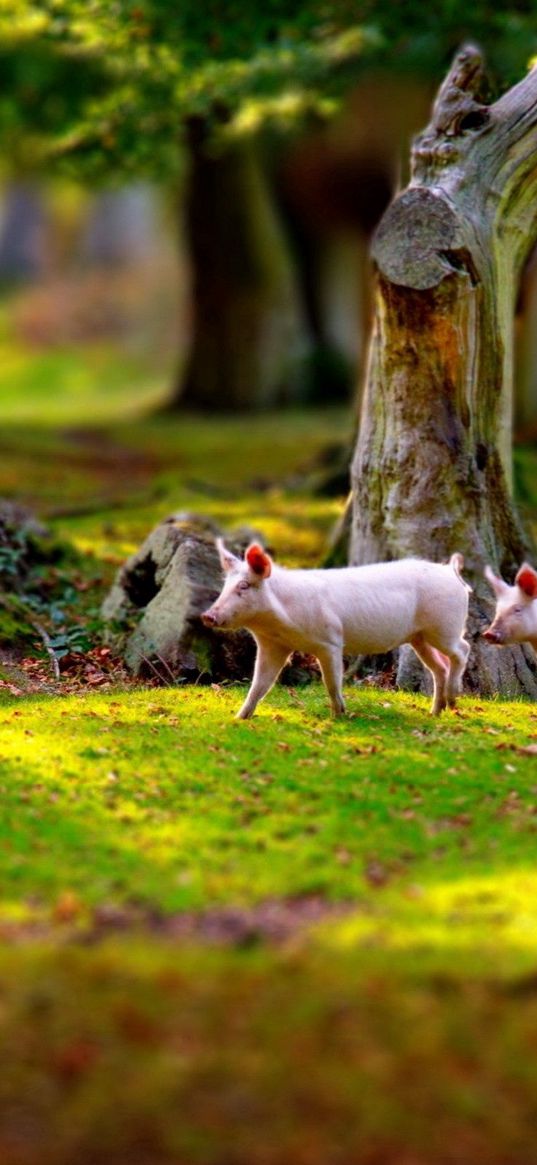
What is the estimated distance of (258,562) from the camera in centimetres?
1088

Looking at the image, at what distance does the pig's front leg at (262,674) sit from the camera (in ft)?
37.3

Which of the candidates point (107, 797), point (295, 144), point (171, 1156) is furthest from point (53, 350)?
point (171, 1156)

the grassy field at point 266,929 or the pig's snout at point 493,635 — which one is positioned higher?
the pig's snout at point 493,635

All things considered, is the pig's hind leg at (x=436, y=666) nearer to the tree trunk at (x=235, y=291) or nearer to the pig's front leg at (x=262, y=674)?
the pig's front leg at (x=262, y=674)

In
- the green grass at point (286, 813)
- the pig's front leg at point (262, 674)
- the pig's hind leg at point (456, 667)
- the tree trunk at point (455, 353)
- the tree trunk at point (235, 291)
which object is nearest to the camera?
the green grass at point (286, 813)

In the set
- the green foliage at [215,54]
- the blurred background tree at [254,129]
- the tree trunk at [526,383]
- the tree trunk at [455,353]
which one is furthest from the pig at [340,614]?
the tree trunk at [526,383]

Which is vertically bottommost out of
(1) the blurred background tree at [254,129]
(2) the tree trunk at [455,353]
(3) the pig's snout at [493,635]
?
(3) the pig's snout at [493,635]

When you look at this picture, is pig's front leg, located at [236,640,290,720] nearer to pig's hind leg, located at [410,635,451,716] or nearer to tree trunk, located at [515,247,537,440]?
pig's hind leg, located at [410,635,451,716]

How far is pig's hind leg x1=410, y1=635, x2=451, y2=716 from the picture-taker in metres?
11.9

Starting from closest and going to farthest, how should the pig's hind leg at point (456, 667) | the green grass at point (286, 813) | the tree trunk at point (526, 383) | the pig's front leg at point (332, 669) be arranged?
the green grass at point (286, 813), the pig's front leg at point (332, 669), the pig's hind leg at point (456, 667), the tree trunk at point (526, 383)

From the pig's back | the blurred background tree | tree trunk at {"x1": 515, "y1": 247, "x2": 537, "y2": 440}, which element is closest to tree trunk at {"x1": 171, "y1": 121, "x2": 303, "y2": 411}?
the blurred background tree

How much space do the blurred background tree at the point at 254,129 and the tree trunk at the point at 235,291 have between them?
4 cm

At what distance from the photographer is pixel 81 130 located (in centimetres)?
2708

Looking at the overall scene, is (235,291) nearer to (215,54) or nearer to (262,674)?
(215,54)
